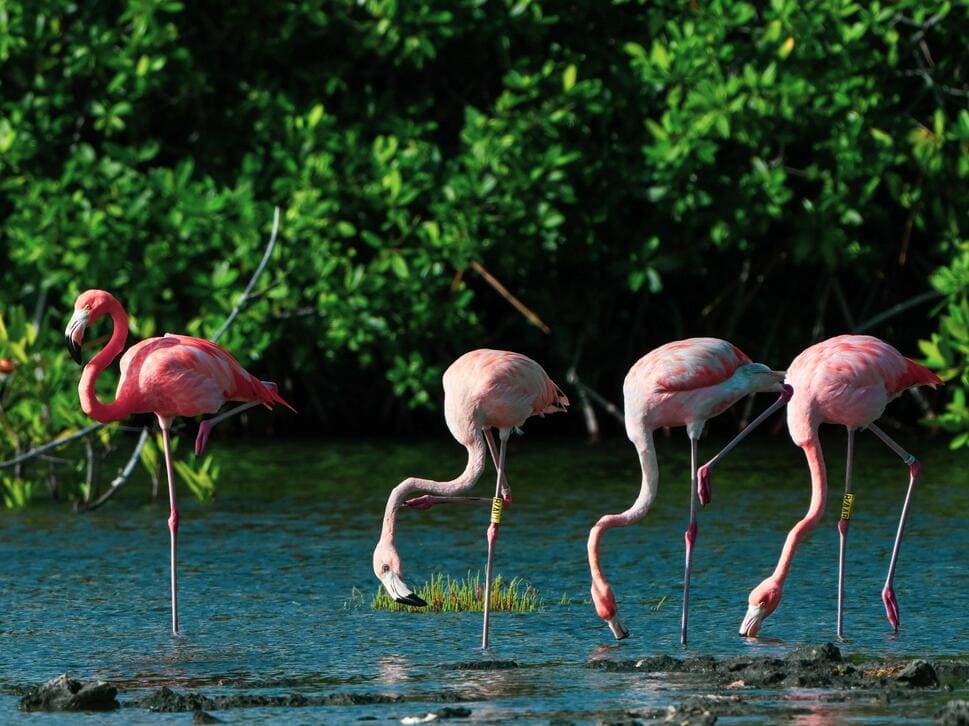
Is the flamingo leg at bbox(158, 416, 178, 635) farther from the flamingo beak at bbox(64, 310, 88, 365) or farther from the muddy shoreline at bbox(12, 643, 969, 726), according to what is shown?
the muddy shoreline at bbox(12, 643, 969, 726)

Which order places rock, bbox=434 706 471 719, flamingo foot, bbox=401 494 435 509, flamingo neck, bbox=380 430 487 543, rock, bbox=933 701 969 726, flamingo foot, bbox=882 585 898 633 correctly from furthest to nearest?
1. flamingo foot, bbox=401 494 435 509
2. flamingo neck, bbox=380 430 487 543
3. flamingo foot, bbox=882 585 898 633
4. rock, bbox=434 706 471 719
5. rock, bbox=933 701 969 726

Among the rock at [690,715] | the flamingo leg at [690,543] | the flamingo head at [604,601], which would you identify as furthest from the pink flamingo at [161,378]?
the rock at [690,715]

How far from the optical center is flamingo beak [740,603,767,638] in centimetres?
775

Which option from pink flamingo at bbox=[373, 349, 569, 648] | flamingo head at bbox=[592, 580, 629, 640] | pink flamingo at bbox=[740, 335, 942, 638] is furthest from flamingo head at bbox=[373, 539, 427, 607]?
pink flamingo at bbox=[740, 335, 942, 638]

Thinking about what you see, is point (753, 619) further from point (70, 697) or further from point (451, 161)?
point (451, 161)

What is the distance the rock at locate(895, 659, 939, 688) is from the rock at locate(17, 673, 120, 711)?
2.80m

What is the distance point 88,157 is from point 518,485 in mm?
4734

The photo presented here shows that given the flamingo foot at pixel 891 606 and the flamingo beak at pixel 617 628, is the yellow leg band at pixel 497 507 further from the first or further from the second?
the flamingo foot at pixel 891 606

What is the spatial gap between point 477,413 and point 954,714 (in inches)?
110

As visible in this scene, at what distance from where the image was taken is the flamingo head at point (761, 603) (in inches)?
304

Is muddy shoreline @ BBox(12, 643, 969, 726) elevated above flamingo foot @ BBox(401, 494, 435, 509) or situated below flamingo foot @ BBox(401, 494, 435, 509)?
below

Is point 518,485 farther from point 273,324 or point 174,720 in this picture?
point 174,720

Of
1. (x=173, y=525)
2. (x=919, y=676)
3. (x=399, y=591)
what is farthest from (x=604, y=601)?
(x=173, y=525)

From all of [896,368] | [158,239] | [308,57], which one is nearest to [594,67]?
[308,57]
